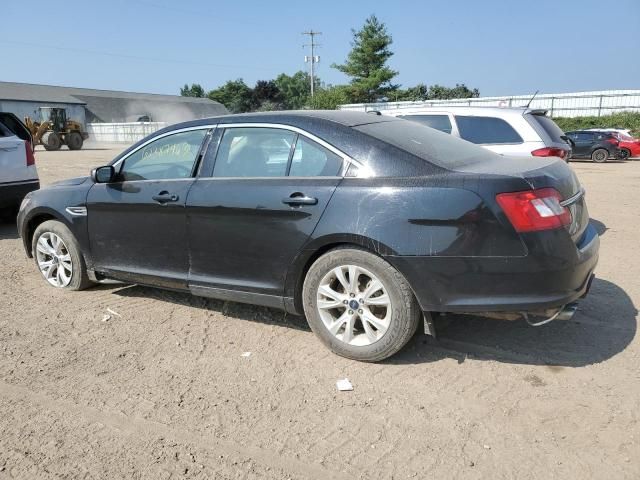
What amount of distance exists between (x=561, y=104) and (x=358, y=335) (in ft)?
125

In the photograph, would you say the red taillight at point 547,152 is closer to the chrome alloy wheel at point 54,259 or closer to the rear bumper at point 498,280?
the rear bumper at point 498,280

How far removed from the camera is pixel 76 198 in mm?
Answer: 4820

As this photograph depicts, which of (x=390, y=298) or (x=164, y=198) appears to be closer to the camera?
(x=390, y=298)

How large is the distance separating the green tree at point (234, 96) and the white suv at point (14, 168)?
263 ft

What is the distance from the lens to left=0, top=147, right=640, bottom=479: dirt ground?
2564mm

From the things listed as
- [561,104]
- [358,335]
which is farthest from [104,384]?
[561,104]

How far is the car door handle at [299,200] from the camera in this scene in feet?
11.6

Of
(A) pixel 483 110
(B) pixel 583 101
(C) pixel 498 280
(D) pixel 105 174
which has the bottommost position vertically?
(C) pixel 498 280

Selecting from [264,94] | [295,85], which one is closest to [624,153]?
[264,94]

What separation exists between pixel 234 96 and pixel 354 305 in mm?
91762

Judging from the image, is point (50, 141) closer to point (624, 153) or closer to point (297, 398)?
point (624, 153)

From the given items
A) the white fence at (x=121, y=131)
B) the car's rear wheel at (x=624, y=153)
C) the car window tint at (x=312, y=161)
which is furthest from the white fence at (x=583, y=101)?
the car window tint at (x=312, y=161)

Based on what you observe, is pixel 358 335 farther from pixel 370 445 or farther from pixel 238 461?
pixel 238 461

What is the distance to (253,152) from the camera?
3967mm
